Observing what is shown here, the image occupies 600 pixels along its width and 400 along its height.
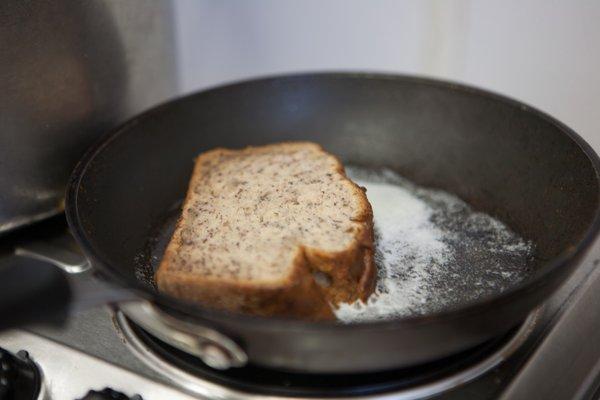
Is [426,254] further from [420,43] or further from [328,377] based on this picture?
[420,43]

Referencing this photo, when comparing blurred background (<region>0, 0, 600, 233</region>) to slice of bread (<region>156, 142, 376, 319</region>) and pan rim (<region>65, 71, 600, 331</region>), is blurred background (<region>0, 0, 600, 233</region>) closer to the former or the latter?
pan rim (<region>65, 71, 600, 331</region>)

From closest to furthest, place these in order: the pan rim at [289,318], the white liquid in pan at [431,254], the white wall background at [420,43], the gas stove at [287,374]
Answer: the pan rim at [289,318] < the gas stove at [287,374] < the white liquid in pan at [431,254] < the white wall background at [420,43]

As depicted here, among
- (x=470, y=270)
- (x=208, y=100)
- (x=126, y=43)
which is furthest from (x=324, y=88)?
(x=470, y=270)

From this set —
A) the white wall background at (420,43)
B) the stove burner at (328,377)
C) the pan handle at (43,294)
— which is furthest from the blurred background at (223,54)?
the stove burner at (328,377)

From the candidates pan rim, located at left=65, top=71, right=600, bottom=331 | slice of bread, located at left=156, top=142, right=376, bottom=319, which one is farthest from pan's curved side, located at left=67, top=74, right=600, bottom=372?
slice of bread, located at left=156, top=142, right=376, bottom=319

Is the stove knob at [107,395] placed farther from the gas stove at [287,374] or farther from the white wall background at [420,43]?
the white wall background at [420,43]

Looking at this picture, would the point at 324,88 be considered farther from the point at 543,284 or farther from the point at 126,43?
the point at 543,284

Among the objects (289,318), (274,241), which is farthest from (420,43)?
(289,318)
